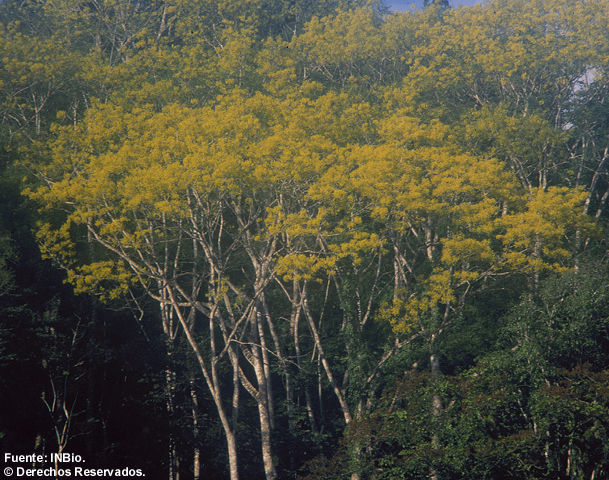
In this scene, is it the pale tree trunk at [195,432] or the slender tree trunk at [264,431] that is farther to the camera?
the pale tree trunk at [195,432]

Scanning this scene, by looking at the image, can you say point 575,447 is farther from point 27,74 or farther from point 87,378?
point 27,74

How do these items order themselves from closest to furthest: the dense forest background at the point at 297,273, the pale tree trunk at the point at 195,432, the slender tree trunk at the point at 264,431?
the dense forest background at the point at 297,273 < the slender tree trunk at the point at 264,431 < the pale tree trunk at the point at 195,432

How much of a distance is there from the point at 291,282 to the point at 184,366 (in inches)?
255

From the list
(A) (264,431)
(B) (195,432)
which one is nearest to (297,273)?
(A) (264,431)

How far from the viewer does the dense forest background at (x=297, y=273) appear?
18234 mm

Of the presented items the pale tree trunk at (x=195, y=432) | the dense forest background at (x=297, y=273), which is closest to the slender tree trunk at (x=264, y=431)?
the dense forest background at (x=297, y=273)

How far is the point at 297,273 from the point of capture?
21141mm

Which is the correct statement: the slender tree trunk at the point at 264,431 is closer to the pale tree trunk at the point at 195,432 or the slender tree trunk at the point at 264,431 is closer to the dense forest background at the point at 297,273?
the dense forest background at the point at 297,273

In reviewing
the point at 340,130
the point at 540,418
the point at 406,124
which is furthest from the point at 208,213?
the point at 540,418

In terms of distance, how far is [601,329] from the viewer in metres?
18.8

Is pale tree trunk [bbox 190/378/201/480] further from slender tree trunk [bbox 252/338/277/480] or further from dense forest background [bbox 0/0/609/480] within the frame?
slender tree trunk [bbox 252/338/277/480]

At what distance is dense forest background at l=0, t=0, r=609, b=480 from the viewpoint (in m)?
18.2

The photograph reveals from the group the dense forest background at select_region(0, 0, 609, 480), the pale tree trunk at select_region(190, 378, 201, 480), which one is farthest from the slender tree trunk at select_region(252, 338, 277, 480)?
the pale tree trunk at select_region(190, 378, 201, 480)

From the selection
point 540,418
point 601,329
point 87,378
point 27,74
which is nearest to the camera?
point 540,418
